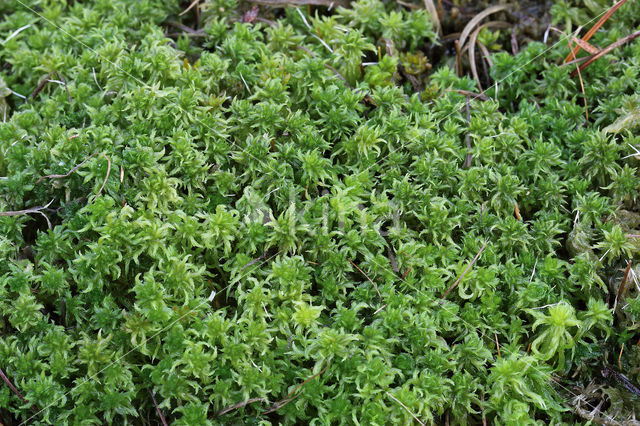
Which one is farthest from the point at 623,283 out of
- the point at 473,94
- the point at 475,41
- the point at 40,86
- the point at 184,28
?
the point at 40,86

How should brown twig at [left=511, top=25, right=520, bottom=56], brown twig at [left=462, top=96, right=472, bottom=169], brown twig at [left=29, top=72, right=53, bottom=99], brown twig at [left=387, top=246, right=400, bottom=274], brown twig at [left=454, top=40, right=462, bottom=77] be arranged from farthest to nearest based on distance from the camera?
brown twig at [left=511, top=25, right=520, bottom=56] → brown twig at [left=454, top=40, right=462, bottom=77] → brown twig at [left=29, top=72, right=53, bottom=99] → brown twig at [left=462, top=96, right=472, bottom=169] → brown twig at [left=387, top=246, right=400, bottom=274]

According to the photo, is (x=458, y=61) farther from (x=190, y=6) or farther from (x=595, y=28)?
(x=190, y=6)

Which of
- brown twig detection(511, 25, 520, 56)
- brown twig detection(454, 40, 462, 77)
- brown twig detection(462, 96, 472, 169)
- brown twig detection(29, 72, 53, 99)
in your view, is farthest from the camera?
brown twig detection(511, 25, 520, 56)

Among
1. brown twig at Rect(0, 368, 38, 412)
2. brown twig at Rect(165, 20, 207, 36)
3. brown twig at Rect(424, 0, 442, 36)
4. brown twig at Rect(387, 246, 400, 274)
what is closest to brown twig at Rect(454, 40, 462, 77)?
brown twig at Rect(424, 0, 442, 36)

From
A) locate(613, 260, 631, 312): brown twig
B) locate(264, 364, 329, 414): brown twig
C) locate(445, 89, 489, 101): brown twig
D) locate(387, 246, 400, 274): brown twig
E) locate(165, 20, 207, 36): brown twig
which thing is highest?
locate(165, 20, 207, 36): brown twig

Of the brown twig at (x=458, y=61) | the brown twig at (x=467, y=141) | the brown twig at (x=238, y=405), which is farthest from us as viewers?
the brown twig at (x=458, y=61)

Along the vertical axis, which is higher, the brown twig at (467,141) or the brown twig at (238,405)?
the brown twig at (467,141)

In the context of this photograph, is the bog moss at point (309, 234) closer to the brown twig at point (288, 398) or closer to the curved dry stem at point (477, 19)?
the brown twig at point (288, 398)

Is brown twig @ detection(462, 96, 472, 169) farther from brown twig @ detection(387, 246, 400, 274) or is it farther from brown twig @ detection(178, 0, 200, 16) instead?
brown twig @ detection(178, 0, 200, 16)

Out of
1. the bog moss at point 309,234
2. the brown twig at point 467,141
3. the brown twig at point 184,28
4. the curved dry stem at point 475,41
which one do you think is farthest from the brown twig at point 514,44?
the brown twig at point 184,28

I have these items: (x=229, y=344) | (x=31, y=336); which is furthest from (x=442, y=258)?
(x=31, y=336)

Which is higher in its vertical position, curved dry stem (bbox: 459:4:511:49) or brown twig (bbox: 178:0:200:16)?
brown twig (bbox: 178:0:200:16)

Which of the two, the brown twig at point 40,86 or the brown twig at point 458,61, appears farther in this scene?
the brown twig at point 458,61
